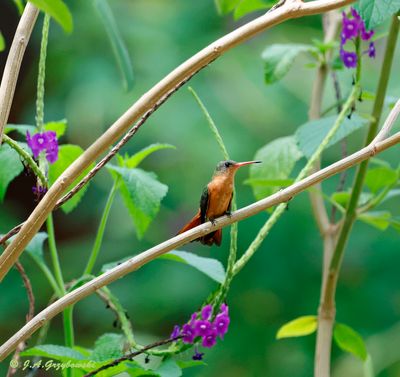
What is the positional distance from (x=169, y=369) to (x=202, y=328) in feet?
0.22

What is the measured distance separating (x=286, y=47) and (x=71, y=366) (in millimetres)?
880

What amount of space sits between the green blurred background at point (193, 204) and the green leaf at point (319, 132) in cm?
92

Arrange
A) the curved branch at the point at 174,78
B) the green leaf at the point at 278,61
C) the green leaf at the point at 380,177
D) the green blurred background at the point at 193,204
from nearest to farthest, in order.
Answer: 1. the curved branch at the point at 174,78
2. the green leaf at the point at 380,177
3. the green leaf at the point at 278,61
4. the green blurred background at the point at 193,204

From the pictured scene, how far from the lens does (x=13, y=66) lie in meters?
0.69

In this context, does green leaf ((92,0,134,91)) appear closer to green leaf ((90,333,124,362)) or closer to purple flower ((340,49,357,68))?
green leaf ((90,333,124,362))

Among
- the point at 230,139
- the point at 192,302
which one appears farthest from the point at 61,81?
the point at 192,302

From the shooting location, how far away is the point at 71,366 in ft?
2.84

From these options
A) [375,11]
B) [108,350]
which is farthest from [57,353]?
[375,11]

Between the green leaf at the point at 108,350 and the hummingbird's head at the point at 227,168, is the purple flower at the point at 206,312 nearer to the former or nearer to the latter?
the green leaf at the point at 108,350

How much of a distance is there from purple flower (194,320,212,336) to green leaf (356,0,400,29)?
404 mm

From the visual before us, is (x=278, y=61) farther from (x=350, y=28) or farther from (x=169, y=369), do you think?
(x=169, y=369)

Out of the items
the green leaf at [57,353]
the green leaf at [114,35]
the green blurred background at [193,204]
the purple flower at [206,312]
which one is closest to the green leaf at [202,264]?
the purple flower at [206,312]

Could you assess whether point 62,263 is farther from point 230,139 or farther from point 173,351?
point 173,351

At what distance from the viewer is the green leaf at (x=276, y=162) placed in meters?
1.44
